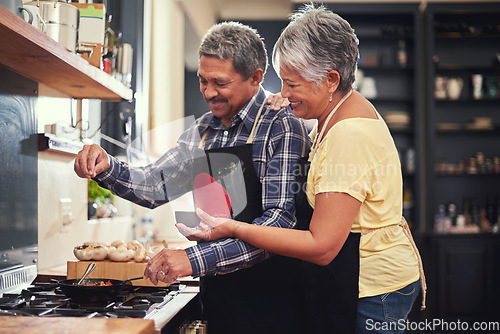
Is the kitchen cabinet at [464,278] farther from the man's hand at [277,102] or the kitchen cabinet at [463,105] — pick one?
the man's hand at [277,102]

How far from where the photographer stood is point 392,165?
4.36ft

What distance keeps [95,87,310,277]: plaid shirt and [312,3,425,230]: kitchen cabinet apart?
11.2 ft

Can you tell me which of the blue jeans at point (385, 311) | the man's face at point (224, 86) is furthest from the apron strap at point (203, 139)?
the blue jeans at point (385, 311)

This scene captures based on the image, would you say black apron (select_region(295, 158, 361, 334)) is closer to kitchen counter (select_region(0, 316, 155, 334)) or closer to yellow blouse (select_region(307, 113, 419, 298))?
yellow blouse (select_region(307, 113, 419, 298))

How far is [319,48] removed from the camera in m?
1.36

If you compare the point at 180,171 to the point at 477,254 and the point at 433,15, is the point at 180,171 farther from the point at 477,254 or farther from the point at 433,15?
the point at 433,15

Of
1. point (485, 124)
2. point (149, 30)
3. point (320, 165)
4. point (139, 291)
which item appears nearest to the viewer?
point (320, 165)

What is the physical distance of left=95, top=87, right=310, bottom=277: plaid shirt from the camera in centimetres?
141

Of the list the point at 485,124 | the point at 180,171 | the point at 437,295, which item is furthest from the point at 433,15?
the point at 180,171

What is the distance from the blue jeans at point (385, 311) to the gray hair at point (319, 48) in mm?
541

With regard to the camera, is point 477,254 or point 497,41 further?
point 497,41

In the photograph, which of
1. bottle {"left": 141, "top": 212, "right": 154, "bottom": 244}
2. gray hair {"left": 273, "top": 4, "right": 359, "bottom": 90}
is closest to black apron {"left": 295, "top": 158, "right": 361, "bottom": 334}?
gray hair {"left": 273, "top": 4, "right": 359, "bottom": 90}

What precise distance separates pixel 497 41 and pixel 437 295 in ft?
7.95

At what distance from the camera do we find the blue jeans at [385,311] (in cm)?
134
